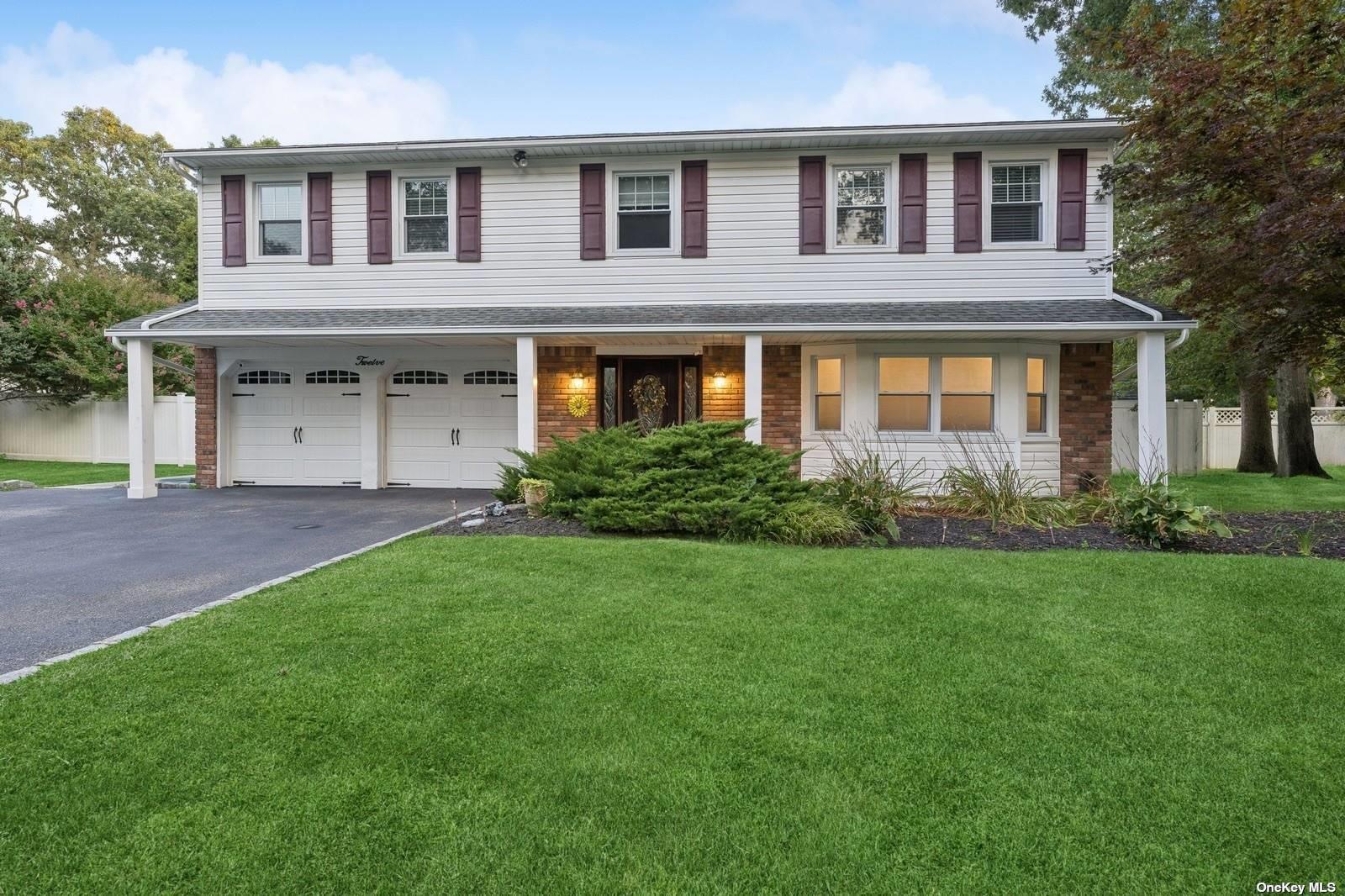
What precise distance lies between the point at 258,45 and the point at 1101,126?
54.3 feet

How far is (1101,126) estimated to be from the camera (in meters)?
9.16

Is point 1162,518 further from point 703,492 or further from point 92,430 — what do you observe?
point 92,430

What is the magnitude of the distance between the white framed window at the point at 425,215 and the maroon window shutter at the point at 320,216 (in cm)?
116

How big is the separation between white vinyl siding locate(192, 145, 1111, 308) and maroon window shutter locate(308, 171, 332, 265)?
0.11 meters

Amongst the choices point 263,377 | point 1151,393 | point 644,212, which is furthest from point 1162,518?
point 263,377

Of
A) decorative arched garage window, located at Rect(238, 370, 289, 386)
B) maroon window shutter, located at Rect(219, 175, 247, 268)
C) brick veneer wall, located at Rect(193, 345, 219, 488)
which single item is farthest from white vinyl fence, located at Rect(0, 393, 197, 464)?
maroon window shutter, located at Rect(219, 175, 247, 268)

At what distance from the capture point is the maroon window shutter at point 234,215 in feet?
34.9

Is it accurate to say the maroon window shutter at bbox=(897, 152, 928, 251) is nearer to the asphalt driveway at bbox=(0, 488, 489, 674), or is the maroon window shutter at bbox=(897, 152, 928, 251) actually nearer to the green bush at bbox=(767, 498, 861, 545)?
the green bush at bbox=(767, 498, 861, 545)

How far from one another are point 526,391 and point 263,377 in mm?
5369

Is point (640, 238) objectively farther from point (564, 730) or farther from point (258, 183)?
point (564, 730)

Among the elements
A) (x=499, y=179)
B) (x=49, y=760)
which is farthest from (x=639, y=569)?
(x=499, y=179)

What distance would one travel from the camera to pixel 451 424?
11.3 metres

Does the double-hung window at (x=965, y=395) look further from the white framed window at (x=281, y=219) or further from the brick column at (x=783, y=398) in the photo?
the white framed window at (x=281, y=219)

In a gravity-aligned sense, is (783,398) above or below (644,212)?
below
